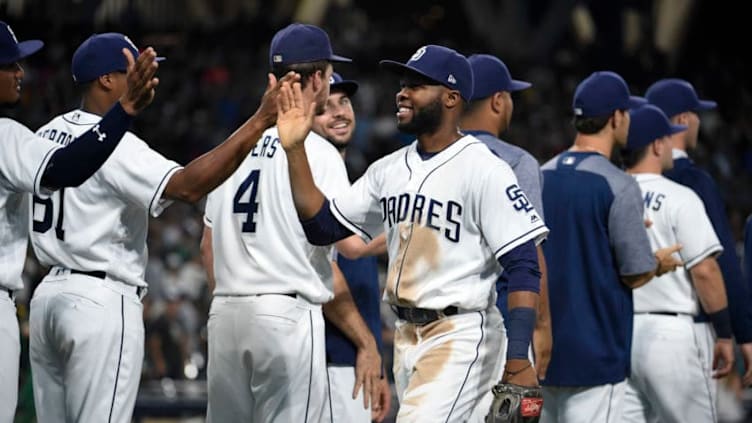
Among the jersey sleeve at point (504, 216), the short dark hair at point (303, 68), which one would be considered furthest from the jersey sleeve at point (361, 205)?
the short dark hair at point (303, 68)

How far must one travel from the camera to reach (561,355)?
6.12 meters

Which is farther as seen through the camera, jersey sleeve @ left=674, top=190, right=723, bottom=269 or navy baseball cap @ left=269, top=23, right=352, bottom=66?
jersey sleeve @ left=674, top=190, right=723, bottom=269

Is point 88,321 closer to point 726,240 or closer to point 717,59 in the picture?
point 726,240

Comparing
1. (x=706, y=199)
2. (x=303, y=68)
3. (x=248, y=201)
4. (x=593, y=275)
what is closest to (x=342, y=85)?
(x=303, y=68)

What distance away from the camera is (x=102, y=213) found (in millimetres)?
5312

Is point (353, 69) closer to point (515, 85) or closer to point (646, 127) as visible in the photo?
point (646, 127)

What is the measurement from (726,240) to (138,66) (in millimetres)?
3883

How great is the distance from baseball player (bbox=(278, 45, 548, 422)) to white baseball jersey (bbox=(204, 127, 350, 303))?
18.5 inches

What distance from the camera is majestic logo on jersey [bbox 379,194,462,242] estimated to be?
15.5 feet

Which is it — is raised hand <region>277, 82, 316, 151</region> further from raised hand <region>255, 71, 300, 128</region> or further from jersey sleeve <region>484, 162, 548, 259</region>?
jersey sleeve <region>484, 162, 548, 259</region>

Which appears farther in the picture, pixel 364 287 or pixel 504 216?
pixel 364 287

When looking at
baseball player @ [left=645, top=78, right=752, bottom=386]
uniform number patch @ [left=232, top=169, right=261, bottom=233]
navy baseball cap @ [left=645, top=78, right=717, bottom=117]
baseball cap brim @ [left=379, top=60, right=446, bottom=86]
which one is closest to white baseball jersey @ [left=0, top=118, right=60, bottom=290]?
uniform number patch @ [left=232, top=169, right=261, bottom=233]

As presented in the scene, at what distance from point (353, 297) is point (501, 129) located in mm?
1138

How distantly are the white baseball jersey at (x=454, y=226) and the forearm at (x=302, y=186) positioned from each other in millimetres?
292
